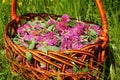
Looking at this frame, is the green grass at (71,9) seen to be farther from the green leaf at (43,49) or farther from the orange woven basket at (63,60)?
the green leaf at (43,49)

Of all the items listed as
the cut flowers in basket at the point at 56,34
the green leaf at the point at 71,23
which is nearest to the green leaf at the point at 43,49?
the cut flowers in basket at the point at 56,34

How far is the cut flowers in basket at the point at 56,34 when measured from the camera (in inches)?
69.8

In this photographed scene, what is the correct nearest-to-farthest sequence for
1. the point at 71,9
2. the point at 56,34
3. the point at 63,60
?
the point at 63,60 < the point at 56,34 < the point at 71,9

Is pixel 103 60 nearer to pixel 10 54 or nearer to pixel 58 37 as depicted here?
pixel 58 37

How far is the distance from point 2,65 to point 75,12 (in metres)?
0.69

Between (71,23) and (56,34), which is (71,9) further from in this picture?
(56,34)

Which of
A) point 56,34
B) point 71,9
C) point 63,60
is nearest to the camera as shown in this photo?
point 63,60

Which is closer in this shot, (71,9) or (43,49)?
(43,49)

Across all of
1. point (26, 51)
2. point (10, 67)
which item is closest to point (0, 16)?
point (10, 67)

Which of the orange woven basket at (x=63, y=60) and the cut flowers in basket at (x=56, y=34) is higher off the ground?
the cut flowers in basket at (x=56, y=34)

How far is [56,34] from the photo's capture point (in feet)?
6.19

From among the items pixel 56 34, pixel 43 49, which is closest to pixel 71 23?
pixel 56 34

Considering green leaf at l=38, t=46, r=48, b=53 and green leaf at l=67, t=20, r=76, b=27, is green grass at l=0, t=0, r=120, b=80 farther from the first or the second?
green leaf at l=38, t=46, r=48, b=53

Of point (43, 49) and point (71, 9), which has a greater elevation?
point (71, 9)
